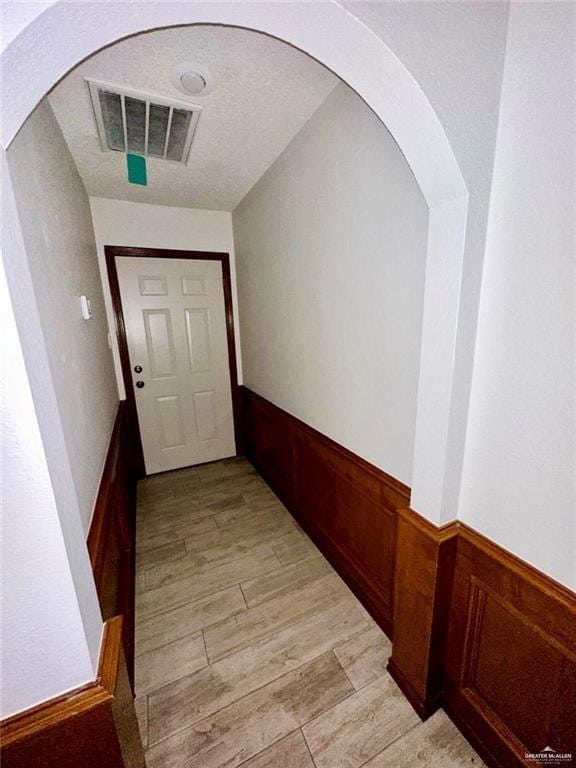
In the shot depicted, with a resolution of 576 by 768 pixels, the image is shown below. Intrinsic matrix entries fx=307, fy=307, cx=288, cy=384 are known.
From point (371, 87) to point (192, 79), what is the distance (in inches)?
34.4

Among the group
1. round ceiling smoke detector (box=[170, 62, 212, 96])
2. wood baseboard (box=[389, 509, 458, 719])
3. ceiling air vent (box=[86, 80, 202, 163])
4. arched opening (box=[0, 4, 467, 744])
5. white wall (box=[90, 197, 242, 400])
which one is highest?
ceiling air vent (box=[86, 80, 202, 163])

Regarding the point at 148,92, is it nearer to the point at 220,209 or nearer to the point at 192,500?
the point at 220,209

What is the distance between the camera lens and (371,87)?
2.51 ft

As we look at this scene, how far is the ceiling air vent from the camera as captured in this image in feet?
4.30

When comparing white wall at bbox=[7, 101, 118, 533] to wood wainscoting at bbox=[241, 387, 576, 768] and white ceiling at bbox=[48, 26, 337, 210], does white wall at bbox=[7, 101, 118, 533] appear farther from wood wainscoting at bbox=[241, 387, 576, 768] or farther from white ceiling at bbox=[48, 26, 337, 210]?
wood wainscoting at bbox=[241, 387, 576, 768]

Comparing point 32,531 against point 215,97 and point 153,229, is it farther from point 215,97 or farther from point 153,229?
point 153,229

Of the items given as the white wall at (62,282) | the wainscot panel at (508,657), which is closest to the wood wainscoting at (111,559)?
the white wall at (62,282)

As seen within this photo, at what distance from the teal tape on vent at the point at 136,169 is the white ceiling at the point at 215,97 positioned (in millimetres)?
41

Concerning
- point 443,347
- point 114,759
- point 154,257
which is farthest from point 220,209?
point 114,759

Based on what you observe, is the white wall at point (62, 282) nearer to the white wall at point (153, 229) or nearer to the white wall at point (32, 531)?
the white wall at point (32, 531)

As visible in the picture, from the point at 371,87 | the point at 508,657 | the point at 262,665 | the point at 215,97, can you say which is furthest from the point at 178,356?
the point at 508,657

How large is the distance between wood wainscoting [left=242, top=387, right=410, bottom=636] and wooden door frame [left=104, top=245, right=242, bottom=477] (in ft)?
2.74

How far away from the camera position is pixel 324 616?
4.97 feet

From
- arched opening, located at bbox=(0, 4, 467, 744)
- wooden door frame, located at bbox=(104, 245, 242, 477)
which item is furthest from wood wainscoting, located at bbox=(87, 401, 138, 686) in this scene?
wooden door frame, located at bbox=(104, 245, 242, 477)
